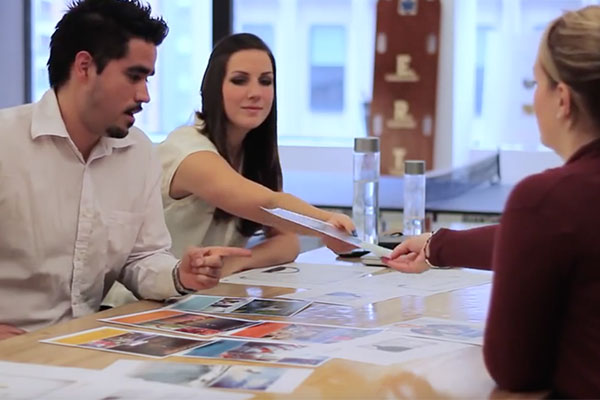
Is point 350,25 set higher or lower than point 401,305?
higher

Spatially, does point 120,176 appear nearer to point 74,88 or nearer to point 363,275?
point 74,88

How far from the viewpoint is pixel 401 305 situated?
1.87m

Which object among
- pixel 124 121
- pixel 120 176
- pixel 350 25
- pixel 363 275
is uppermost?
pixel 350 25

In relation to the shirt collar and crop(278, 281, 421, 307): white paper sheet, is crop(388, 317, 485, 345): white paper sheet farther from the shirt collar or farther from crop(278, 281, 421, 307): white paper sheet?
the shirt collar

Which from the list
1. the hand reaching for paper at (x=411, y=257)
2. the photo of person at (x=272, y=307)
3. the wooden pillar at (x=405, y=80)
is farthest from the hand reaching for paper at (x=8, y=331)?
the wooden pillar at (x=405, y=80)

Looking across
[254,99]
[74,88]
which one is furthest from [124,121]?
[254,99]

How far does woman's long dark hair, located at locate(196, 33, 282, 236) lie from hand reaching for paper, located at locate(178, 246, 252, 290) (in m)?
0.61

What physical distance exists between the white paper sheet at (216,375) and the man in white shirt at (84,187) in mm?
530

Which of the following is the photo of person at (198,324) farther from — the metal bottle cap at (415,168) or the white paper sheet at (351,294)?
the metal bottle cap at (415,168)

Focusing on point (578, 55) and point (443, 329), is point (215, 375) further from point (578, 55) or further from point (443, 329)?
point (578, 55)

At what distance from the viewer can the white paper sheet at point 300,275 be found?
2.13 metres

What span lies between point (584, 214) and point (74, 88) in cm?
126

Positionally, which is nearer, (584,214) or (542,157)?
(584,214)

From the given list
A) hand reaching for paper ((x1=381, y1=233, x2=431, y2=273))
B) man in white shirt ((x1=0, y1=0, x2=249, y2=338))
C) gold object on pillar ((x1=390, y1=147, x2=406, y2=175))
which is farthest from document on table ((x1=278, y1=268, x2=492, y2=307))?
gold object on pillar ((x1=390, y1=147, x2=406, y2=175))
